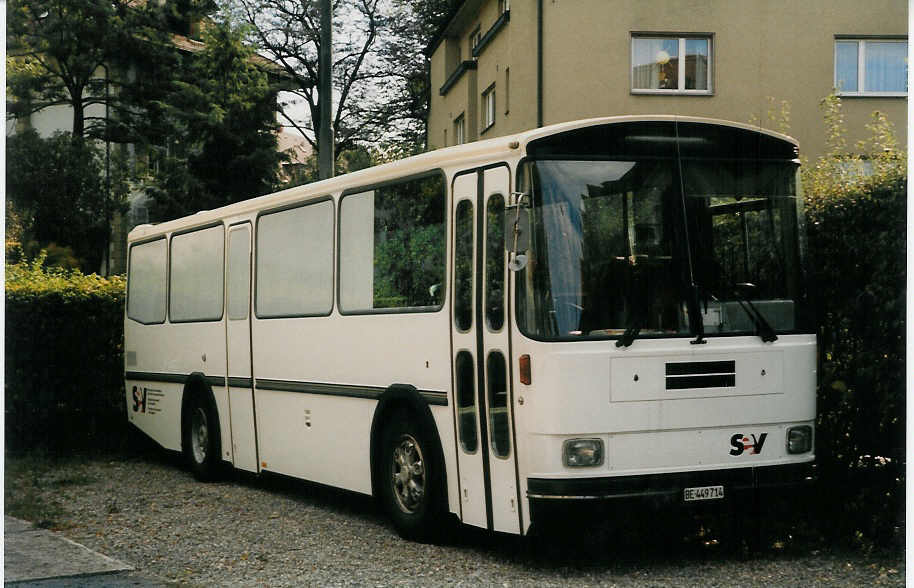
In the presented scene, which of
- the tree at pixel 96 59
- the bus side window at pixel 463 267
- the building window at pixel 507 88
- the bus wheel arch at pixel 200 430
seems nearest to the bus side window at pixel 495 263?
the bus side window at pixel 463 267

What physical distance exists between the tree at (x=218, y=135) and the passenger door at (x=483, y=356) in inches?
941

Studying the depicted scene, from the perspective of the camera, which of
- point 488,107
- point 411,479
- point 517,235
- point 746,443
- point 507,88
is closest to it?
point 517,235

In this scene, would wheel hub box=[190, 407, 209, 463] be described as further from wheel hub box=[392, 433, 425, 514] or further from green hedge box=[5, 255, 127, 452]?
wheel hub box=[392, 433, 425, 514]

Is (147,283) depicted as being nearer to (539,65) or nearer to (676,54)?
(539,65)

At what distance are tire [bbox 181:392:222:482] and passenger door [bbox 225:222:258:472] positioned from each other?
438 mm

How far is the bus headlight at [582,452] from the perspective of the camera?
24.3 ft

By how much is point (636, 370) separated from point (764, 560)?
1.59 m

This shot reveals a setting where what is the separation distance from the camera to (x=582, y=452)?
743cm

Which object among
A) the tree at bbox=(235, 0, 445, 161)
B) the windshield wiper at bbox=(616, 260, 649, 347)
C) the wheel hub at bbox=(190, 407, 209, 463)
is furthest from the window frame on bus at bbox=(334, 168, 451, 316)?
the tree at bbox=(235, 0, 445, 161)

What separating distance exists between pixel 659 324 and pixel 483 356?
1.16 m

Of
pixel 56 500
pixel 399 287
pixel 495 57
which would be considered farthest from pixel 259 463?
pixel 495 57

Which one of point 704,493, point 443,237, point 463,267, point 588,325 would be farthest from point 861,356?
point 443,237

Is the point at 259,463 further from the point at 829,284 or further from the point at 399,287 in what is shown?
the point at 829,284

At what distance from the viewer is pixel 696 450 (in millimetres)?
7660
